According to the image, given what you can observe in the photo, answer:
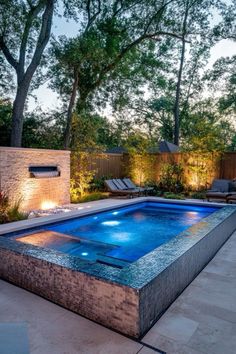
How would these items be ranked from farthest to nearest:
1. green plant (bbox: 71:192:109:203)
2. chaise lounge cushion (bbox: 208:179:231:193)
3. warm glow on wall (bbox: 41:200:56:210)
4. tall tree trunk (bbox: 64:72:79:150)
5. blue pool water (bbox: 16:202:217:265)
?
tall tree trunk (bbox: 64:72:79:150) → chaise lounge cushion (bbox: 208:179:231:193) → green plant (bbox: 71:192:109:203) → warm glow on wall (bbox: 41:200:56:210) → blue pool water (bbox: 16:202:217:265)

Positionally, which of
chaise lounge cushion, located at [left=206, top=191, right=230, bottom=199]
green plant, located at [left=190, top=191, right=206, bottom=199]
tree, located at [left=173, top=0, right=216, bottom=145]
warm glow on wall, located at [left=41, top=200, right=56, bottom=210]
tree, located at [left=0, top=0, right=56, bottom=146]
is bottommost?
warm glow on wall, located at [left=41, top=200, right=56, bottom=210]

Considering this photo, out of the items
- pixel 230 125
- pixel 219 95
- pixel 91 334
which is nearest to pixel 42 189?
pixel 91 334

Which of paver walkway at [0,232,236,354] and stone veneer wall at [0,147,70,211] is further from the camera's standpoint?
stone veneer wall at [0,147,70,211]

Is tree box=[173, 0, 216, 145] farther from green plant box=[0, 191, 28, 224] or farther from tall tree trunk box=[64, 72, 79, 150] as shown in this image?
green plant box=[0, 191, 28, 224]

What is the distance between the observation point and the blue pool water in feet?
15.4

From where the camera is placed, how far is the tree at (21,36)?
29.6 ft

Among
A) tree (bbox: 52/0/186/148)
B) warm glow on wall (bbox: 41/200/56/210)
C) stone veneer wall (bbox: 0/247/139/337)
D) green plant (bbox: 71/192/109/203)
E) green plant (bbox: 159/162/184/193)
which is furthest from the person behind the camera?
green plant (bbox: 159/162/184/193)

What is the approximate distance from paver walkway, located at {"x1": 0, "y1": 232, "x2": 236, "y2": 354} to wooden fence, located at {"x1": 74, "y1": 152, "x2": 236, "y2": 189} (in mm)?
7963

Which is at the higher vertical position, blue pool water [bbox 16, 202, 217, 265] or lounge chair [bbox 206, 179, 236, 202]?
lounge chair [bbox 206, 179, 236, 202]

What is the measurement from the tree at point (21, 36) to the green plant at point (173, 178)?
6.41 metres

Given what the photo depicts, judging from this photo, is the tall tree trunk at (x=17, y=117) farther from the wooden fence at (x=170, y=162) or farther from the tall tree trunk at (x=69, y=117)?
the wooden fence at (x=170, y=162)

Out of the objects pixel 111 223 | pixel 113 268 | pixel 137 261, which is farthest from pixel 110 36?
pixel 113 268

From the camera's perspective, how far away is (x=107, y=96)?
45.3ft

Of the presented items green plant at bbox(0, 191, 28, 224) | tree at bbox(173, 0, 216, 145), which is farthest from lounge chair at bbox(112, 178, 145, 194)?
tree at bbox(173, 0, 216, 145)
